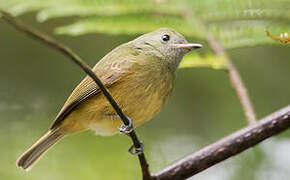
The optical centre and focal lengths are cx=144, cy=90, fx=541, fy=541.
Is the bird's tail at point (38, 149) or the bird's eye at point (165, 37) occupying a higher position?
the bird's eye at point (165, 37)

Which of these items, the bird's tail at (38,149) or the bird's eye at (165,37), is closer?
the bird's tail at (38,149)

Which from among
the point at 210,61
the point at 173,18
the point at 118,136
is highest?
the point at 173,18

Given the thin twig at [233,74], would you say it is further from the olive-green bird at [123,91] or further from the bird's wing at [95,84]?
→ the bird's wing at [95,84]

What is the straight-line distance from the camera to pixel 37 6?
338 centimetres

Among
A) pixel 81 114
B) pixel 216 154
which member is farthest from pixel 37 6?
pixel 216 154

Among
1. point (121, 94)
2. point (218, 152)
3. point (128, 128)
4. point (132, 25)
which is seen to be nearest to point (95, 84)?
point (121, 94)

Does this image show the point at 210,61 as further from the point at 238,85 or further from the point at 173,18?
the point at 173,18

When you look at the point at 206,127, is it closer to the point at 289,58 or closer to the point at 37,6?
the point at 289,58

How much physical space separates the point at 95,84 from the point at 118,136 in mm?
1183

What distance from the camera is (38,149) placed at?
11.9ft

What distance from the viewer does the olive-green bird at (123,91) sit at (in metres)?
3.10

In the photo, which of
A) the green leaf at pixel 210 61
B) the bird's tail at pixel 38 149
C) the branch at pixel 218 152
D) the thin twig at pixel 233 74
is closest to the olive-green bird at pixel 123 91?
the bird's tail at pixel 38 149

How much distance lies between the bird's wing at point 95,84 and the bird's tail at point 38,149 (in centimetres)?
28

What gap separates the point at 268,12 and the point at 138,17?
0.92m
